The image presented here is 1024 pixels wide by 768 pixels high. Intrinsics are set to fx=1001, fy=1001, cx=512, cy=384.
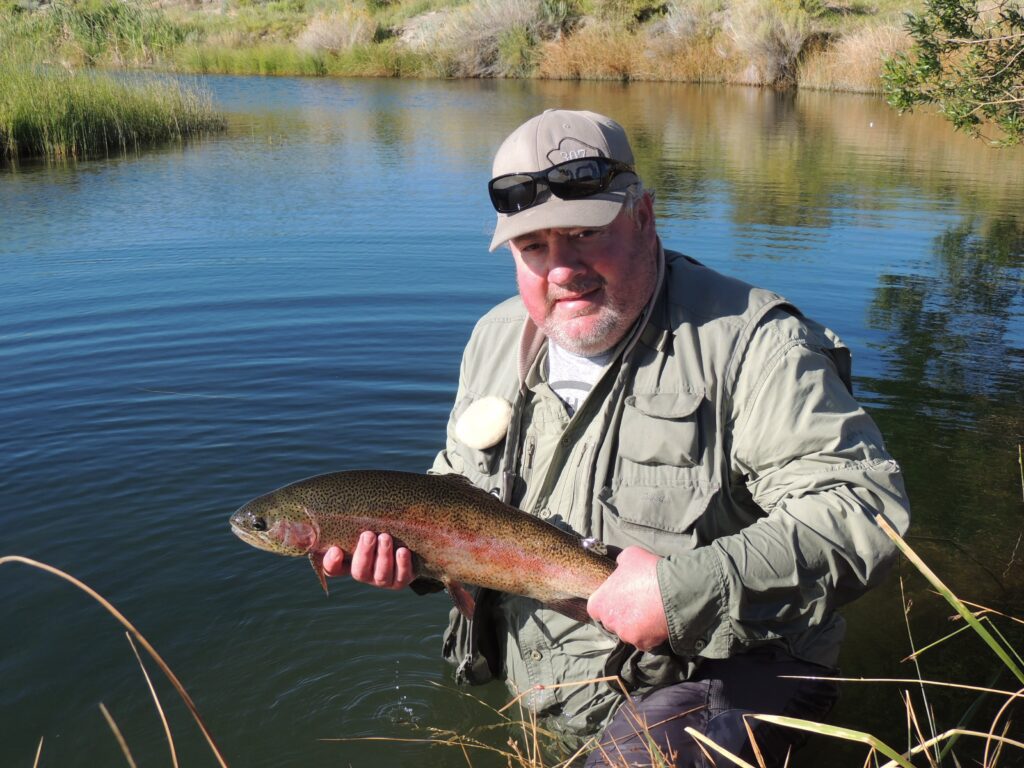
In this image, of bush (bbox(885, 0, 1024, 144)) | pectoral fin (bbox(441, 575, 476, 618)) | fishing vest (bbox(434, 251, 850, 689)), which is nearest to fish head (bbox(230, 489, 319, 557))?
pectoral fin (bbox(441, 575, 476, 618))

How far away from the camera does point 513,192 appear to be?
10.7 feet

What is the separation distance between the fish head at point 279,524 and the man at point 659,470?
134 millimetres

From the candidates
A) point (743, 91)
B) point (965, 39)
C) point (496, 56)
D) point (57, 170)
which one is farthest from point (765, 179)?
point (496, 56)

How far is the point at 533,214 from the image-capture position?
10.5 ft

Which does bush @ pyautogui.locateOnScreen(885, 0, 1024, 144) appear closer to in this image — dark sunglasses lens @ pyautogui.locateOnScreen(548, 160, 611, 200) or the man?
the man

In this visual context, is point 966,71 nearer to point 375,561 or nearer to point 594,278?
point 594,278

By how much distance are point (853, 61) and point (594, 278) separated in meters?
34.2

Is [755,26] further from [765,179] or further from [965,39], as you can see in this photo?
[965,39]

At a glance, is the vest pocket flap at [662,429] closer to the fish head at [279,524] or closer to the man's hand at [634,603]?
the man's hand at [634,603]

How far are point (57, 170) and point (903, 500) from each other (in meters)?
17.4

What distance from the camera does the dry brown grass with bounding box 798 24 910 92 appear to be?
32125 mm

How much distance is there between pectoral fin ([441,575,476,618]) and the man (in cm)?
16

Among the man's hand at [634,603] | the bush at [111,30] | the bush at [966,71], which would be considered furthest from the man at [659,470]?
the bush at [111,30]

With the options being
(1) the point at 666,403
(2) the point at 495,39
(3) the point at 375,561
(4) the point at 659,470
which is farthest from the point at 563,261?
(2) the point at 495,39
